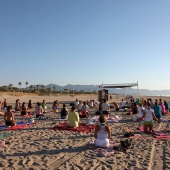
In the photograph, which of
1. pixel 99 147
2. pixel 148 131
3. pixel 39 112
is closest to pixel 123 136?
pixel 148 131

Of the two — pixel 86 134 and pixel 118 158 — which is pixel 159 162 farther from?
pixel 86 134

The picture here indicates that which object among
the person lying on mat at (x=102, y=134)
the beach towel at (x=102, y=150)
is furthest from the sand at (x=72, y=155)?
the person lying on mat at (x=102, y=134)

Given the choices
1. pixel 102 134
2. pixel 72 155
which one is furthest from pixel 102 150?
pixel 72 155

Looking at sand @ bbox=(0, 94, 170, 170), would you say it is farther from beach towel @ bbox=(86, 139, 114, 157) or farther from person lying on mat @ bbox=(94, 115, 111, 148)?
person lying on mat @ bbox=(94, 115, 111, 148)

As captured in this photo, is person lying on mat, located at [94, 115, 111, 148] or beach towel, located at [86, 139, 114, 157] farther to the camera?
person lying on mat, located at [94, 115, 111, 148]

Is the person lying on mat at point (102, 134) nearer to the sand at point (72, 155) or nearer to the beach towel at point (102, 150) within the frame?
the beach towel at point (102, 150)

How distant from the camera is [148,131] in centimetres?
1034

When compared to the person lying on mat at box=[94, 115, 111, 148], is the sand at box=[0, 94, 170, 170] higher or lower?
lower

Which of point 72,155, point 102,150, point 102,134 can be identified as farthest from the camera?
point 102,134

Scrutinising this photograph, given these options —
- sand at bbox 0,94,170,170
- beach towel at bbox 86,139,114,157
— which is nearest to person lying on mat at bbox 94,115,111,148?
beach towel at bbox 86,139,114,157

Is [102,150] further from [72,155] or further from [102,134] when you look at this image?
[72,155]

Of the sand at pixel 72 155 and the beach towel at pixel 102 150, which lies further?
the beach towel at pixel 102 150

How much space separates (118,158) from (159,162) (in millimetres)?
1090

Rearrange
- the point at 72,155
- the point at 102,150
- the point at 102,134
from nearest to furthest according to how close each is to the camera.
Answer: the point at 72,155
the point at 102,150
the point at 102,134
